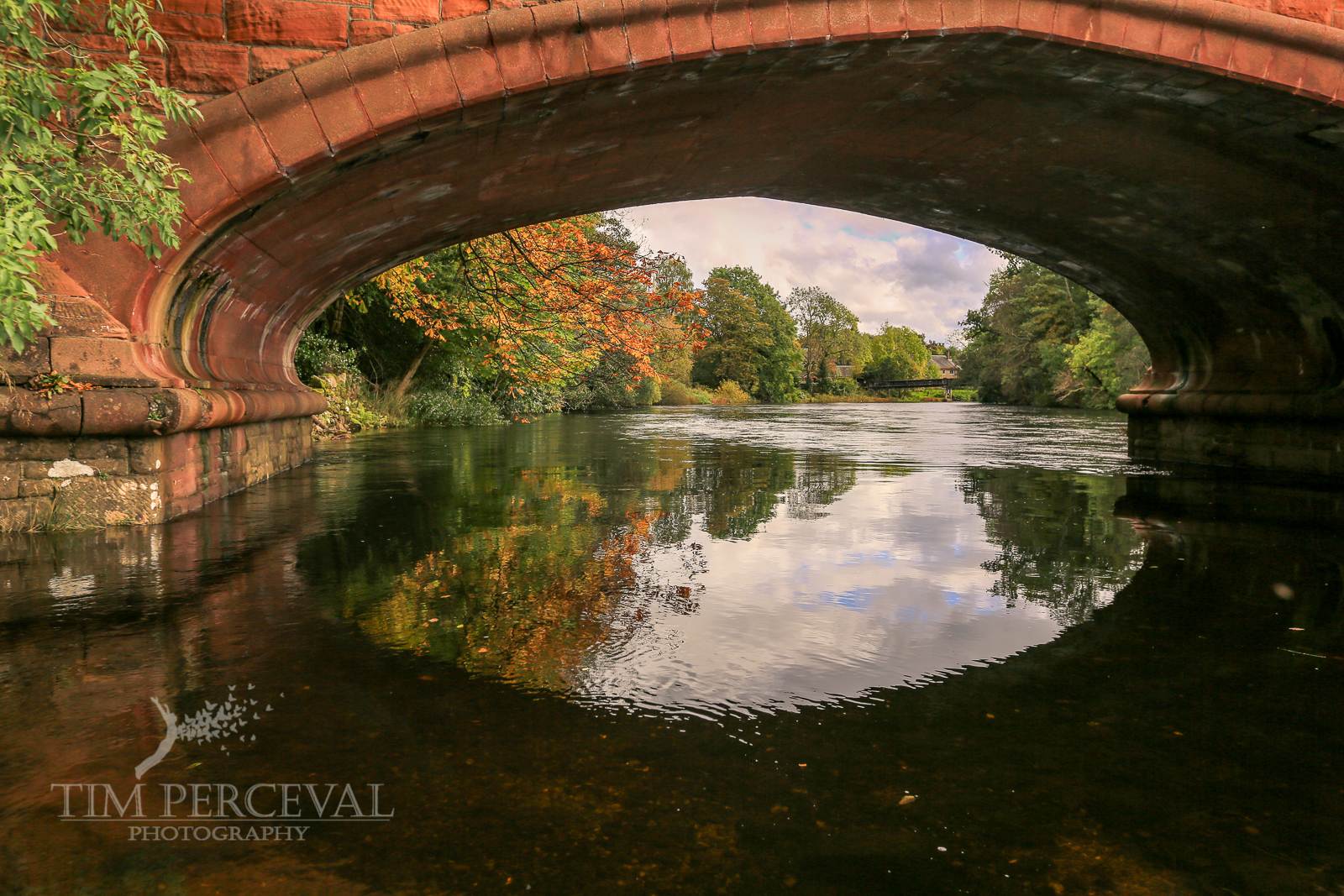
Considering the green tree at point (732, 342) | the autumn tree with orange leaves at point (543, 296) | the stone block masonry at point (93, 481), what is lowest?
the stone block masonry at point (93, 481)

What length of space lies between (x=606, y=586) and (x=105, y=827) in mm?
2569

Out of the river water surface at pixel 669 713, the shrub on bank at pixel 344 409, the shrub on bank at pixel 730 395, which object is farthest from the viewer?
the shrub on bank at pixel 730 395

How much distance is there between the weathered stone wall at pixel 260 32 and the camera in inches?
203

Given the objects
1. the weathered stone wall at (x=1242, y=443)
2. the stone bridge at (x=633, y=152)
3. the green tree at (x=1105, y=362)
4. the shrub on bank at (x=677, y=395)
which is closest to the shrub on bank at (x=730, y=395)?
the shrub on bank at (x=677, y=395)

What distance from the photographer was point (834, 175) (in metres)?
9.17

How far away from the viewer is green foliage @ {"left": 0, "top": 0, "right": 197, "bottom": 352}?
10.9 ft

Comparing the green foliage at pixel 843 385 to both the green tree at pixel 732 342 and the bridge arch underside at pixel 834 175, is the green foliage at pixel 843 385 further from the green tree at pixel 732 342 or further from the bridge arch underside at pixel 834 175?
the bridge arch underside at pixel 834 175

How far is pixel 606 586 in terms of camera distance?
4.29m

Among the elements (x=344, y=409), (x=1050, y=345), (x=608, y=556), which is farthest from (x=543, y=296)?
(x=1050, y=345)

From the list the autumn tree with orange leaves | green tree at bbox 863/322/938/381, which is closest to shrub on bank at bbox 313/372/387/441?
the autumn tree with orange leaves

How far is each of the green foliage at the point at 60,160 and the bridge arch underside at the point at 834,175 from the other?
94cm

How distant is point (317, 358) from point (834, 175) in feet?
39.6

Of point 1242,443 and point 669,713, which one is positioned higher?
point 1242,443

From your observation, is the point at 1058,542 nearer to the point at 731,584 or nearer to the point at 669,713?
the point at 731,584
